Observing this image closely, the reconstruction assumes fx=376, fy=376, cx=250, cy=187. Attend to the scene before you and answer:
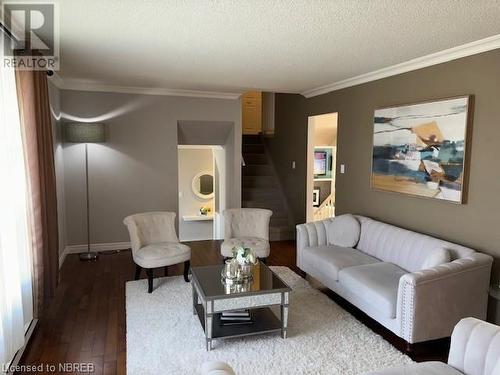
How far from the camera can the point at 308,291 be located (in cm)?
403

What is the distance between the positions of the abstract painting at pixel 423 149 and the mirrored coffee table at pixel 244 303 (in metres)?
1.76

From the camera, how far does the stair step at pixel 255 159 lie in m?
7.64

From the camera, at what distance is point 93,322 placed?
3.35 metres

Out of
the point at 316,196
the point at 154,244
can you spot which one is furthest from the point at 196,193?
the point at 154,244

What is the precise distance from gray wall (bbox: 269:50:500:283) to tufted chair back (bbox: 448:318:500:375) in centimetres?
141

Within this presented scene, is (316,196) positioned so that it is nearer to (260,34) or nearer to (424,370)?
(260,34)

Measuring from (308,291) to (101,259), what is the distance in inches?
114

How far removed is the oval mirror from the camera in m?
8.82

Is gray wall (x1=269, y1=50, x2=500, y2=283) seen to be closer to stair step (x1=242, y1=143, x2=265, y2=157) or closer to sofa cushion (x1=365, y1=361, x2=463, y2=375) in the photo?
sofa cushion (x1=365, y1=361, x2=463, y2=375)

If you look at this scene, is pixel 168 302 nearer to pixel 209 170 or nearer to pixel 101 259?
pixel 101 259

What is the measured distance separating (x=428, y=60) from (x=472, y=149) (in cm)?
99

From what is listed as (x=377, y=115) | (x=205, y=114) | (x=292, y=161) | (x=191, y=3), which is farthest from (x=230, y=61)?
(x=292, y=161)

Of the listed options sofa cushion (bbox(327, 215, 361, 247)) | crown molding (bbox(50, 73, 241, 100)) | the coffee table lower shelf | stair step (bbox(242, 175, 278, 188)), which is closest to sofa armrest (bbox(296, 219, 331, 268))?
sofa cushion (bbox(327, 215, 361, 247))

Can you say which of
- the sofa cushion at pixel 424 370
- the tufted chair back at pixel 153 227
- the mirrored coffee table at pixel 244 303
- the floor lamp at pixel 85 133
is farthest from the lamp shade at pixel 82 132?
the sofa cushion at pixel 424 370
